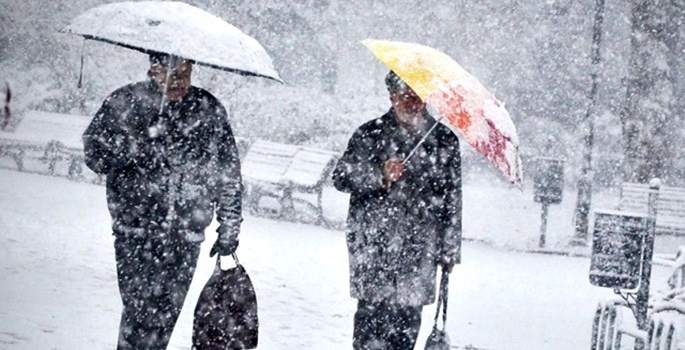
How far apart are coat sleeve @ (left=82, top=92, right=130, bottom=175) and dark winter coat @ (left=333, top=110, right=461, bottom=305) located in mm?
1093

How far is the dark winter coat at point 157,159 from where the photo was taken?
4.70 meters

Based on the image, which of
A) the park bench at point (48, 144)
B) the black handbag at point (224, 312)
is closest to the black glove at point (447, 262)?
the black handbag at point (224, 312)

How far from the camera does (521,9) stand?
2433 cm

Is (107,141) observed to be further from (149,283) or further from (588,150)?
(588,150)

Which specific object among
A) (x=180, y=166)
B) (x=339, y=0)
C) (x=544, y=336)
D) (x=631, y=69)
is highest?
(x=339, y=0)

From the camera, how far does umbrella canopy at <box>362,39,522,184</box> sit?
4.41 metres

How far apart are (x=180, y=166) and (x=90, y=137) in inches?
18.1

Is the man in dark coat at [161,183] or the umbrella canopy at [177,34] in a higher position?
the umbrella canopy at [177,34]

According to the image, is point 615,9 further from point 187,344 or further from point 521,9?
point 187,344

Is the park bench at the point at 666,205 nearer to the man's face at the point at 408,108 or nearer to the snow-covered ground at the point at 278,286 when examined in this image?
the snow-covered ground at the point at 278,286

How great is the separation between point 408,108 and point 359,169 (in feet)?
1.36

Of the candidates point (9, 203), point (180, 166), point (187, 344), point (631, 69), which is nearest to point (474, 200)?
point (631, 69)

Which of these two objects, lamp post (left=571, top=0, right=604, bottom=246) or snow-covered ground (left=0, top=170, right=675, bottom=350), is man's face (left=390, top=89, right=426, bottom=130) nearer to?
snow-covered ground (left=0, top=170, right=675, bottom=350)

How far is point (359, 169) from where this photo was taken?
4.85 metres
